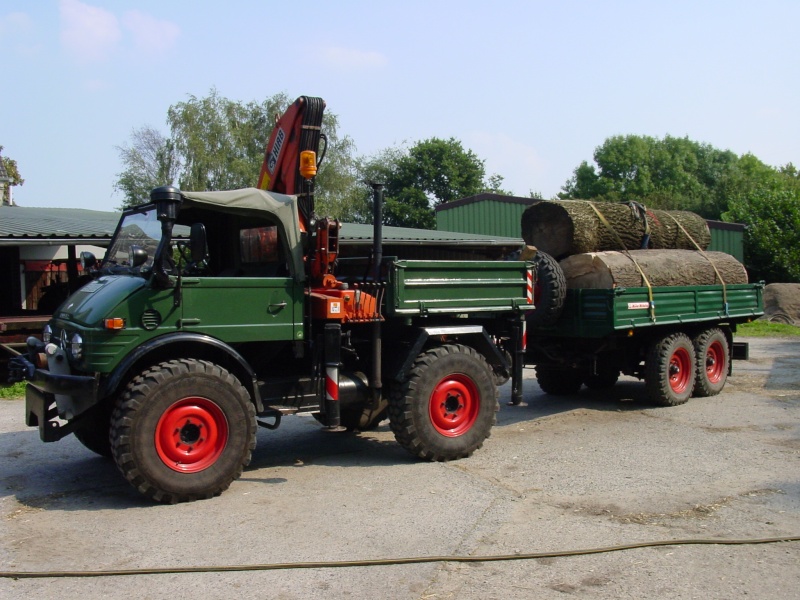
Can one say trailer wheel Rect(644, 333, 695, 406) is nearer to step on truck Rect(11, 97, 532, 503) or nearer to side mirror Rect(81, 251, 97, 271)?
step on truck Rect(11, 97, 532, 503)

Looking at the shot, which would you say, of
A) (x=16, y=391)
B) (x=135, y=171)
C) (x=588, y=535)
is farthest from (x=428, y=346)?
(x=135, y=171)

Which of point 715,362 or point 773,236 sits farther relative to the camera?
point 773,236

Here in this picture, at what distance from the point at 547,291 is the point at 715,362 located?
337cm

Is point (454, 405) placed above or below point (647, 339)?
below

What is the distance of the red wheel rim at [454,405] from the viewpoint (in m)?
7.11

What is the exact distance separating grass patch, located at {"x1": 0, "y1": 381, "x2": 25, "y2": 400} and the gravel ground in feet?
11.4

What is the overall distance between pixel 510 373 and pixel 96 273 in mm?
4141

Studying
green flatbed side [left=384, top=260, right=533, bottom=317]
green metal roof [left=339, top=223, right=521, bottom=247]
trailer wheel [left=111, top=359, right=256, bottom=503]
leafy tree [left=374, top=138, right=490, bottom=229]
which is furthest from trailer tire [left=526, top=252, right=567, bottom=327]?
leafy tree [left=374, top=138, right=490, bottom=229]

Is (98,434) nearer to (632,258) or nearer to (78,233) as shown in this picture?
(632,258)

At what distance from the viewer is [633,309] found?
9266 mm

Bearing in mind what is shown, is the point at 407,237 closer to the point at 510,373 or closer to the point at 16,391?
the point at 16,391

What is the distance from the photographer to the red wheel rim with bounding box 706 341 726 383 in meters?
10.8

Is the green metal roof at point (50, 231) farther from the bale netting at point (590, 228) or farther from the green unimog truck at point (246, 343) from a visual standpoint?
the bale netting at point (590, 228)

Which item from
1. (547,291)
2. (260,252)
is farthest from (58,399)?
(547,291)
